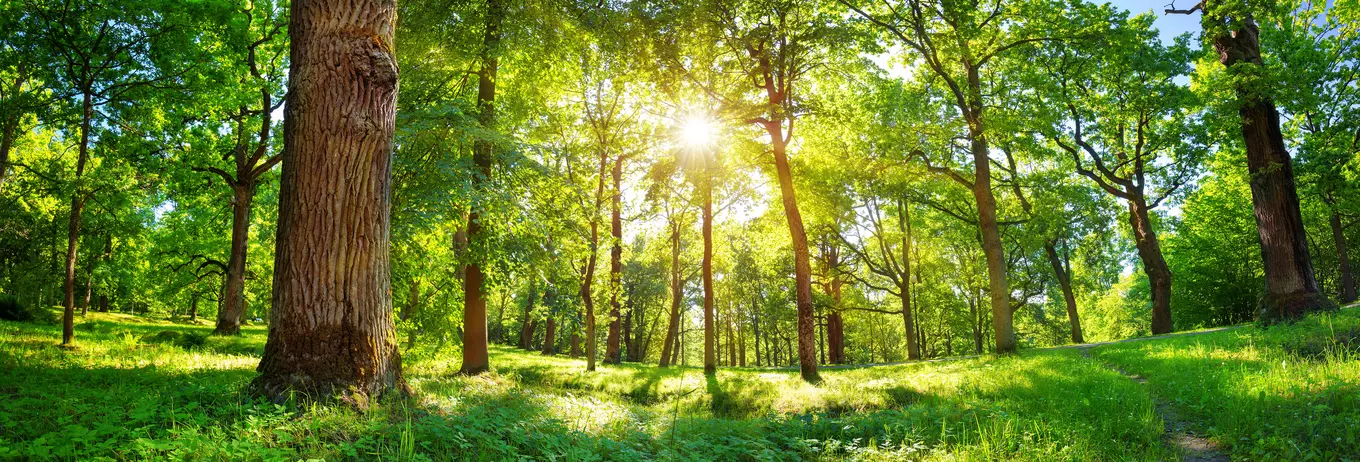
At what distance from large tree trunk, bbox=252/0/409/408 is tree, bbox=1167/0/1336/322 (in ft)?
51.8

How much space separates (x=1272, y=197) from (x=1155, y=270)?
13054 millimetres

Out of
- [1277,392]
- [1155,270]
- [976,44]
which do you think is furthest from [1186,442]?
[1155,270]

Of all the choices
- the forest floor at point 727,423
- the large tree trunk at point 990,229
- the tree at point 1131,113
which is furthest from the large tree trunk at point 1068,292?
the forest floor at point 727,423

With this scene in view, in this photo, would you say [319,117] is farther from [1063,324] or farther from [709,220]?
[1063,324]

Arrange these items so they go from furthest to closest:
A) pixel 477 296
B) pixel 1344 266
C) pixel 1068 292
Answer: pixel 1068 292, pixel 1344 266, pixel 477 296

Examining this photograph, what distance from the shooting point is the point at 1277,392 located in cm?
536

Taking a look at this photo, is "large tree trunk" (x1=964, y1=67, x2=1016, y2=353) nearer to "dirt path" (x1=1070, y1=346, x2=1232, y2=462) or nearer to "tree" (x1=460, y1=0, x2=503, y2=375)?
"dirt path" (x1=1070, y1=346, x2=1232, y2=462)

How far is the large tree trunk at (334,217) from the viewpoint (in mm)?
4660

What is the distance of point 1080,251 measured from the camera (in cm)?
3098

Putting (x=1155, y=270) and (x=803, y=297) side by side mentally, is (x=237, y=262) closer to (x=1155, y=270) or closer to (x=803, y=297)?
(x=803, y=297)

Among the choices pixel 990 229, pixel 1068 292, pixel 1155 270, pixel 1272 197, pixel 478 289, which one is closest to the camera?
pixel 1272 197

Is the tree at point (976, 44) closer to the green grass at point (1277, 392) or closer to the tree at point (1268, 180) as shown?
the tree at point (1268, 180)

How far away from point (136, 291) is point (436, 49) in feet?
153

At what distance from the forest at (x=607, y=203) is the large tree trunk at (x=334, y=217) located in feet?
0.10
